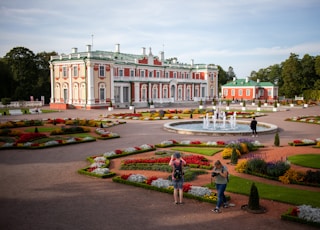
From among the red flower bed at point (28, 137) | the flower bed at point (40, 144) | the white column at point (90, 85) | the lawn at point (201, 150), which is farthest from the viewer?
the white column at point (90, 85)

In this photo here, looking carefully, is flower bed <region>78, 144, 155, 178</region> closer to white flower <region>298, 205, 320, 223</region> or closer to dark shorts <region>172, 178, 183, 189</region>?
dark shorts <region>172, 178, 183, 189</region>

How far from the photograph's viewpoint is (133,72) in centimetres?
6134

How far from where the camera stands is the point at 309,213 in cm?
823

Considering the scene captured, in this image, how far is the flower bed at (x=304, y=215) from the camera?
26.4 feet

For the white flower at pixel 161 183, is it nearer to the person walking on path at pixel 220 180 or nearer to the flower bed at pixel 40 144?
the person walking on path at pixel 220 180

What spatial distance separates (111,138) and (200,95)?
55417mm

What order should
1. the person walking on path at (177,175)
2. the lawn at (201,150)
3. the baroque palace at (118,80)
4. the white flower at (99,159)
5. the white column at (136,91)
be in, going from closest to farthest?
the person walking on path at (177,175) < the white flower at (99,159) < the lawn at (201,150) < the baroque palace at (118,80) < the white column at (136,91)

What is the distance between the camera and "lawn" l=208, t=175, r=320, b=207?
9.70m

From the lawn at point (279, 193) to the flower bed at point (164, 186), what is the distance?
1.01m

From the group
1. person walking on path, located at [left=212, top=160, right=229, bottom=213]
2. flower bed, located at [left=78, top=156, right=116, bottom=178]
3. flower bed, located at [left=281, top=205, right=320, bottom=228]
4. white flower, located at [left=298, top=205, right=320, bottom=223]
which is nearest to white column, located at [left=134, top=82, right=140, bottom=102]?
flower bed, located at [left=78, top=156, right=116, bottom=178]

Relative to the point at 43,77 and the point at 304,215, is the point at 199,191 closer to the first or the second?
the point at 304,215

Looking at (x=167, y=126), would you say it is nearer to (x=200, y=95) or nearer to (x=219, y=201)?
(x=219, y=201)

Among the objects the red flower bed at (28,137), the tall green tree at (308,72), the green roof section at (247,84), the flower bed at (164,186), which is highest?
the tall green tree at (308,72)

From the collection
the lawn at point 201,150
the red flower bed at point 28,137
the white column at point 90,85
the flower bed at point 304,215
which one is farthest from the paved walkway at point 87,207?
the white column at point 90,85
